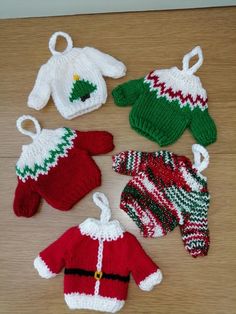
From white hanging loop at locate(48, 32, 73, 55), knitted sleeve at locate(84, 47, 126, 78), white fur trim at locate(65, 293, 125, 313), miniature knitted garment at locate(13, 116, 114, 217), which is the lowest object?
white fur trim at locate(65, 293, 125, 313)

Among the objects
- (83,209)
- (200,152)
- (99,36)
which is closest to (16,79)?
(99,36)

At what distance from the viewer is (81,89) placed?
1.04m

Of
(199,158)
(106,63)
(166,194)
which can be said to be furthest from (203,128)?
(106,63)

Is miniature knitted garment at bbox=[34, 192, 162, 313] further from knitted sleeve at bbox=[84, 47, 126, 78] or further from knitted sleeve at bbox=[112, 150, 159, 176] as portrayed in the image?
knitted sleeve at bbox=[84, 47, 126, 78]

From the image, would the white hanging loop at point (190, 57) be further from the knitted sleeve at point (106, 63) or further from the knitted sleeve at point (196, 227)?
the knitted sleeve at point (196, 227)

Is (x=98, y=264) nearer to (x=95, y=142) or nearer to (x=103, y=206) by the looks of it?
(x=103, y=206)

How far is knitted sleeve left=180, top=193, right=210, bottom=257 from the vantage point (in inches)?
36.6

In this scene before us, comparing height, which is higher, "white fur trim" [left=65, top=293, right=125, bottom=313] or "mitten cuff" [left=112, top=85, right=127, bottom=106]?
"mitten cuff" [left=112, top=85, right=127, bottom=106]

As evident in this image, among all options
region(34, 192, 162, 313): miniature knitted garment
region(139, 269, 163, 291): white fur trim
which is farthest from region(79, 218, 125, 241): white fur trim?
region(139, 269, 163, 291): white fur trim

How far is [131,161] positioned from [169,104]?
166 millimetres

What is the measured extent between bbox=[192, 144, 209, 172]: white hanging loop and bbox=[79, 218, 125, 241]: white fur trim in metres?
0.22

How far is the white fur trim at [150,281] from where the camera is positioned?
2.98 ft

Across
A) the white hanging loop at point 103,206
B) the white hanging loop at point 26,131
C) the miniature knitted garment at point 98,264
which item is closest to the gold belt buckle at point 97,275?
the miniature knitted garment at point 98,264

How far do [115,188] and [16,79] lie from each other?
38cm
